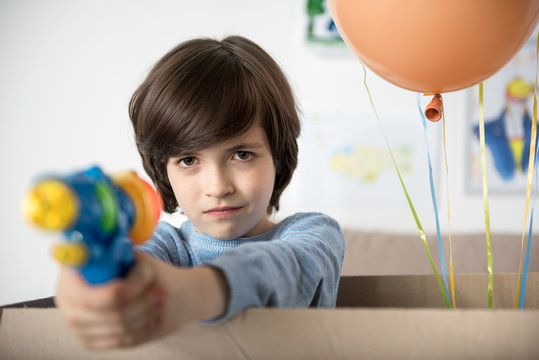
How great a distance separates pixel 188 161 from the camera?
844mm

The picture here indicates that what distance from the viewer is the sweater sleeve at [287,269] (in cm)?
45

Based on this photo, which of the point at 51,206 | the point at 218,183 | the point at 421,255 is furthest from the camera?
the point at 421,255

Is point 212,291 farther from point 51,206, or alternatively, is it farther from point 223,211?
point 223,211

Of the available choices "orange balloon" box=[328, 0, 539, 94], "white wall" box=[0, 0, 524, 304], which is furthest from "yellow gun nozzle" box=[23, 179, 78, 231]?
"white wall" box=[0, 0, 524, 304]

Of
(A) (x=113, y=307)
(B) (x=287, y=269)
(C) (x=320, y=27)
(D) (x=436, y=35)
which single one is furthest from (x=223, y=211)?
(C) (x=320, y=27)

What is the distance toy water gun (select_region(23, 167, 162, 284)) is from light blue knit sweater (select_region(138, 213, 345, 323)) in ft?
0.35

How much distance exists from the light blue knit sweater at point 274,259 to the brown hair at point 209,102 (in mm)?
135

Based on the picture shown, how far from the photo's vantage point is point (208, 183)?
2.62 feet

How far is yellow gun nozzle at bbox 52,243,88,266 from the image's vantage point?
0.31 m

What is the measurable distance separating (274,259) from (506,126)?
201 centimetres

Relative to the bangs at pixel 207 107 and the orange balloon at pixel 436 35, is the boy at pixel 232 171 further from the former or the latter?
the orange balloon at pixel 436 35

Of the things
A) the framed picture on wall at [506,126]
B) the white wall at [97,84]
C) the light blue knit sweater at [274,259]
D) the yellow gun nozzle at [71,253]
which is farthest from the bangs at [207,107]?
the framed picture on wall at [506,126]

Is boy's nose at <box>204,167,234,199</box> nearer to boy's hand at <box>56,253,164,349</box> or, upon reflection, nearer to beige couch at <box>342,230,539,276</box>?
boy's hand at <box>56,253,164,349</box>

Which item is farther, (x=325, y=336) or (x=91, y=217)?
(x=325, y=336)
